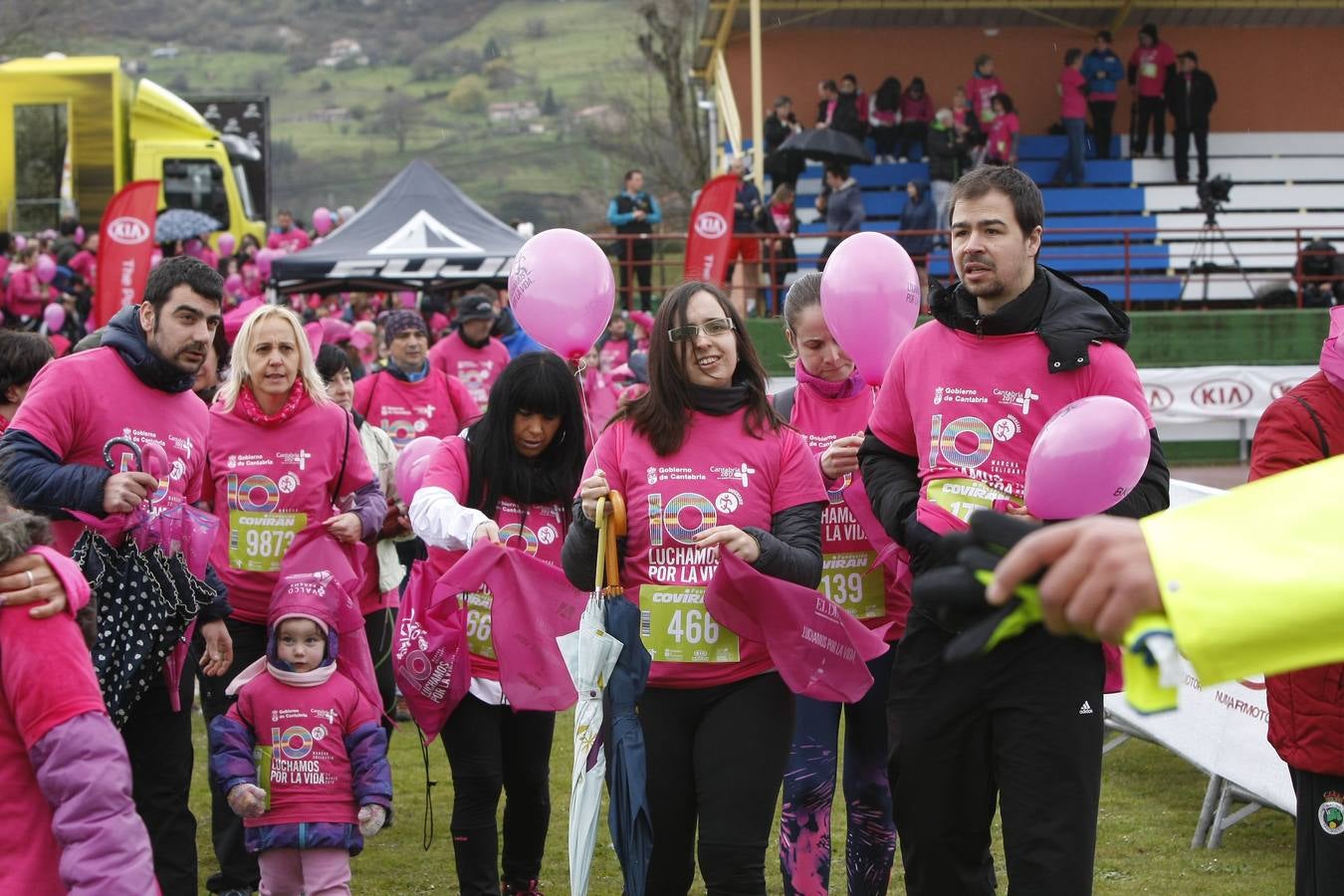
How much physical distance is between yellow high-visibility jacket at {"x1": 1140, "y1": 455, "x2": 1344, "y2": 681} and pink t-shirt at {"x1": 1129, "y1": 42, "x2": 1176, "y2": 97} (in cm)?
2364

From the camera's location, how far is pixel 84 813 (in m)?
2.92

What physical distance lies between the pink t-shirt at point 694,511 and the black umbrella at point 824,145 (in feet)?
55.1

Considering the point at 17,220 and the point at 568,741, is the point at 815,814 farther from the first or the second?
the point at 17,220

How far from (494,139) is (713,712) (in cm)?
6871

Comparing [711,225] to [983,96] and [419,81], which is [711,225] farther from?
[419,81]

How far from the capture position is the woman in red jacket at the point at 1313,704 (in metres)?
4.10

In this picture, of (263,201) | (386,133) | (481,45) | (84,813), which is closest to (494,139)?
(386,133)

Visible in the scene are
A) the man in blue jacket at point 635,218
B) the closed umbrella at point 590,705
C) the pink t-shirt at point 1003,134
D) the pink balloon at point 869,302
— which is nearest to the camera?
the closed umbrella at point 590,705

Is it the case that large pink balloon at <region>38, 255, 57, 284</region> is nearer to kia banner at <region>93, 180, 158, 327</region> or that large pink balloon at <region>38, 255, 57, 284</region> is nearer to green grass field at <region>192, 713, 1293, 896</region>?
kia banner at <region>93, 180, 158, 327</region>

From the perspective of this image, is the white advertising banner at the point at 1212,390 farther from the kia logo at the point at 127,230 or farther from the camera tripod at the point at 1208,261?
the kia logo at the point at 127,230

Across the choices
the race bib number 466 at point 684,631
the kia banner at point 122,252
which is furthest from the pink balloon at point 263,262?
the race bib number 466 at point 684,631

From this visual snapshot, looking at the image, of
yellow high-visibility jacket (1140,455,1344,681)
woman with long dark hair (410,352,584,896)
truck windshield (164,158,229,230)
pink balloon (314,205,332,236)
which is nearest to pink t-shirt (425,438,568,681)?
woman with long dark hair (410,352,584,896)

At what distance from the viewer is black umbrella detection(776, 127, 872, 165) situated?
2116 centimetres

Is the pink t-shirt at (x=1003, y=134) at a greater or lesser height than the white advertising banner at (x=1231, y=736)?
greater
